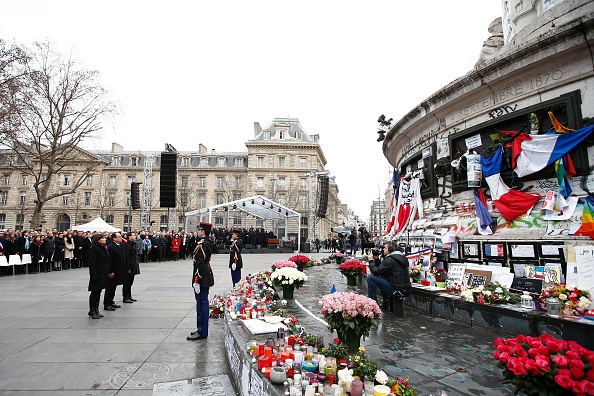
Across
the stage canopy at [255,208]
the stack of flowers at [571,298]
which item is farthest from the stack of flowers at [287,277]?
the stage canopy at [255,208]

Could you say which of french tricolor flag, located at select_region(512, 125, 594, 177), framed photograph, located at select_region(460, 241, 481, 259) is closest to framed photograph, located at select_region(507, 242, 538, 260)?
framed photograph, located at select_region(460, 241, 481, 259)

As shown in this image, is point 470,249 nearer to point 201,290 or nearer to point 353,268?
point 353,268

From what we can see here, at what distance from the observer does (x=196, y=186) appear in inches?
2534

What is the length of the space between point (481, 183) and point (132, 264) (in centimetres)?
915

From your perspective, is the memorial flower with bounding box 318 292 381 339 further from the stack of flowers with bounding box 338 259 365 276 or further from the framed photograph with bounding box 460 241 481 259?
the stack of flowers with bounding box 338 259 365 276

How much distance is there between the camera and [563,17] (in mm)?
6398

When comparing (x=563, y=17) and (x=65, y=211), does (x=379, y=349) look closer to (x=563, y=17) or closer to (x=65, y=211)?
(x=563, y=17)

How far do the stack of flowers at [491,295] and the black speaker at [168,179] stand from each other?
730 inches


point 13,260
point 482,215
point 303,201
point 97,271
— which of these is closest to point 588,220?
point 482,215

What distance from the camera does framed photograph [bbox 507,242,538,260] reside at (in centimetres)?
554

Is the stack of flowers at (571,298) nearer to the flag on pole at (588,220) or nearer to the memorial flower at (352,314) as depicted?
the flag on pole at (588,220)

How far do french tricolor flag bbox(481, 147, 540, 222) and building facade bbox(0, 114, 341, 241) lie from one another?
52853mm

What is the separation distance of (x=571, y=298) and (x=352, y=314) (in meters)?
3.13

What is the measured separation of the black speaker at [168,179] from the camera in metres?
20.3
